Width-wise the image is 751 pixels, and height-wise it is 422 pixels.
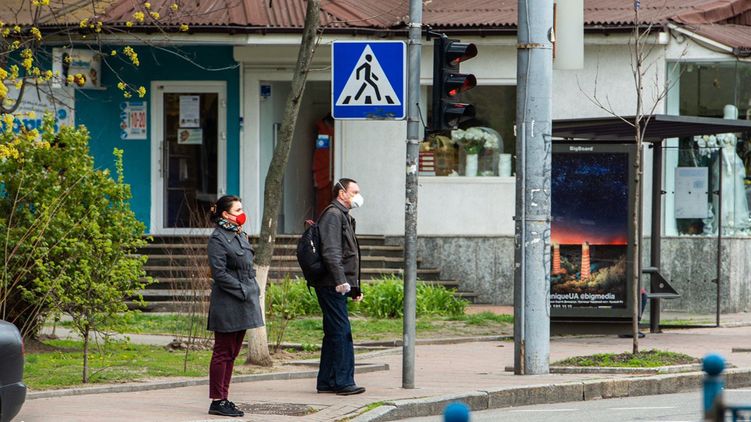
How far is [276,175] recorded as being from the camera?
45.2ft

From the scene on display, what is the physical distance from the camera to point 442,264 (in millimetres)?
21906

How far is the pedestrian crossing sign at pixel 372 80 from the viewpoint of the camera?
12148 millimetres

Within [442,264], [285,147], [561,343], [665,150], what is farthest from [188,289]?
[665,150]

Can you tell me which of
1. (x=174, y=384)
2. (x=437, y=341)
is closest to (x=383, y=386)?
(x=174, y=384)

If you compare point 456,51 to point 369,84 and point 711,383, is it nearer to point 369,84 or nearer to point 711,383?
point 369,84

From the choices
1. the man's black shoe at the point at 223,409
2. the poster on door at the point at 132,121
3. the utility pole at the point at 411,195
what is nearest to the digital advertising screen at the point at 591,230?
the utility pole at the point at 411,195

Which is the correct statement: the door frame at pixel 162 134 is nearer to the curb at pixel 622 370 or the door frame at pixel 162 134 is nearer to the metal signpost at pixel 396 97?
the curb at pixel 622 370

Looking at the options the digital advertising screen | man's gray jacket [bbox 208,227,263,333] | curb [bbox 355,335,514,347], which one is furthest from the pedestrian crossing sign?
the digital advertising screen

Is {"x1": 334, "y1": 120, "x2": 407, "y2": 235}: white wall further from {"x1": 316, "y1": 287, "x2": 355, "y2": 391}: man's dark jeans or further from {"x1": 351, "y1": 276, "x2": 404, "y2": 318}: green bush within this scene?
{"x1": 316, "y1": 287, "x2": 355, "y2": 391}: man's dark jeans

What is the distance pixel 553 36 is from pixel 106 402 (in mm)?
5576

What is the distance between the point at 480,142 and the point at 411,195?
10.2 meters

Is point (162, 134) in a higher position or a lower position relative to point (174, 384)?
higher

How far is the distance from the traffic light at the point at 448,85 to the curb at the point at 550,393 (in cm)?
240

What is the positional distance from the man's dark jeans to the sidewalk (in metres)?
0.20
